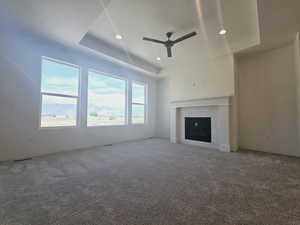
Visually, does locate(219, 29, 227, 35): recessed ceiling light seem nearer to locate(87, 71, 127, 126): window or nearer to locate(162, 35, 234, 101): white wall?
locate(162, 35, 234, 101): white wall

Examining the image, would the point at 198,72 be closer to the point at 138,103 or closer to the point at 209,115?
the point at 209,115

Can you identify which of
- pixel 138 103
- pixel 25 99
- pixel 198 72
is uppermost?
pixel 198 72

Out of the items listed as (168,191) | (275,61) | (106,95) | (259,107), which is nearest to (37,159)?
(106,95)

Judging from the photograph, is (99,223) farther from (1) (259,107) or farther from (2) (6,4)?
(1) (259,107)

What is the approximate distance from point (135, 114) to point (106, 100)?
1508 mm

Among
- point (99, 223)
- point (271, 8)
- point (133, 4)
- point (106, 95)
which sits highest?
point (133, 4)

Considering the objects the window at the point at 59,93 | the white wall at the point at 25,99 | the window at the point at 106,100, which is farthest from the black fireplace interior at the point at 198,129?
the window at the point at 59,93

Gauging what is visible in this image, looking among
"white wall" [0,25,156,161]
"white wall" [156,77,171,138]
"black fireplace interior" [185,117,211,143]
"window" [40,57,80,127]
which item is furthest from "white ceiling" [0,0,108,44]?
"white wall" [156,77,171,138]

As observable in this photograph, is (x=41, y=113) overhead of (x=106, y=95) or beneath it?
beneath

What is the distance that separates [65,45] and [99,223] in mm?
4413

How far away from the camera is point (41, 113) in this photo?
3814 millimetres

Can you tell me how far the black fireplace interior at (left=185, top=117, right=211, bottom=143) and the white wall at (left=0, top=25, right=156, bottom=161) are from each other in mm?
3725

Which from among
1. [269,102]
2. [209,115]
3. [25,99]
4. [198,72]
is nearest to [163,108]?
[198,72]

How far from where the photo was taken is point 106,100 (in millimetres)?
5359
